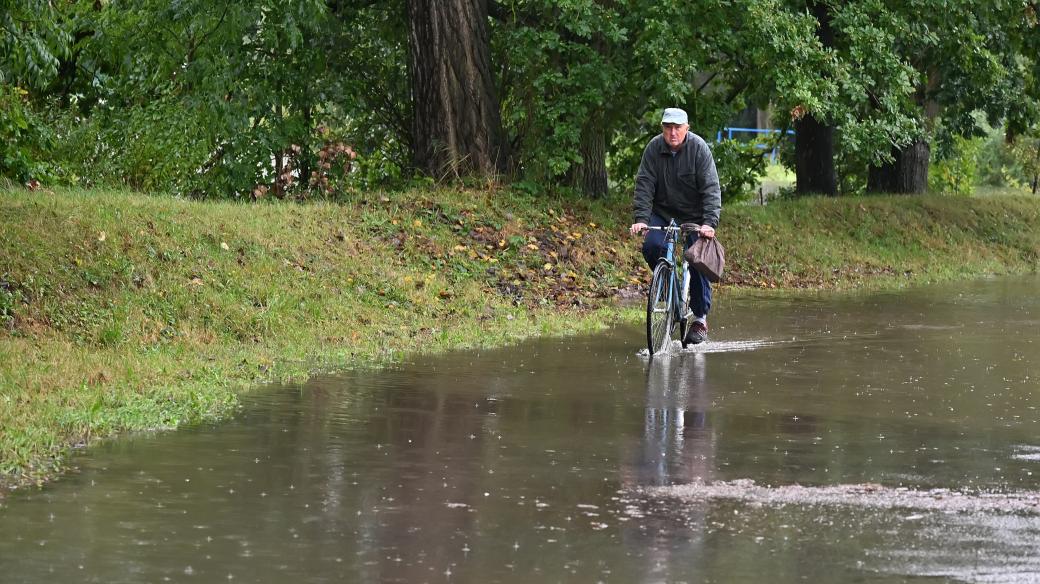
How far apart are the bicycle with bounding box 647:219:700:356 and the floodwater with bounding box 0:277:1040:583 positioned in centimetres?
41

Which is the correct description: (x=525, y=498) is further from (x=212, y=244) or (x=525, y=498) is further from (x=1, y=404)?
(x=212, y=244)

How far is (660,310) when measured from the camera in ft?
43.8

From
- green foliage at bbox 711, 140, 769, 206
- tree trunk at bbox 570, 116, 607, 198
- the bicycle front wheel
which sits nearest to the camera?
the bicycle front wheel

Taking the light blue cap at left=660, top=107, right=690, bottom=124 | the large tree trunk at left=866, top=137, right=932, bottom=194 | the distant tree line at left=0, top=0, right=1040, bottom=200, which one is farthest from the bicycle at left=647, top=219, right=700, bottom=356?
the large tree trunk at left=866, top=137, right=932, bottom=194

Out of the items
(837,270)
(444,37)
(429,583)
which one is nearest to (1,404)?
(429,583)

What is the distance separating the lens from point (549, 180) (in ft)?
70.8

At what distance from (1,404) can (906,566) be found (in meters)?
5.37

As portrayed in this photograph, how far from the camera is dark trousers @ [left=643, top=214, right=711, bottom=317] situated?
13.5m

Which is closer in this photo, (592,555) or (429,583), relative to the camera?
(429,583)

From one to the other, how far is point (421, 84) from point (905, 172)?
39.0 ft

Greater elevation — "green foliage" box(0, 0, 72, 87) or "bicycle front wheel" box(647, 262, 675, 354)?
"green foliage" box(0, 0, 72, 87)

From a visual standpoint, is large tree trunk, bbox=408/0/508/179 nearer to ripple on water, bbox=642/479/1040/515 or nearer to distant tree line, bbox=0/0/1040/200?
distant tree line, bbox=0/0/1040/200

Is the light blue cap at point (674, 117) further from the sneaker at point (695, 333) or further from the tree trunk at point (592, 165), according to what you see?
the tree trunk at point (592, 165)

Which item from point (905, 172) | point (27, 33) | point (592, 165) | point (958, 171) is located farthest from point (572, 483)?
point (958, 171)
